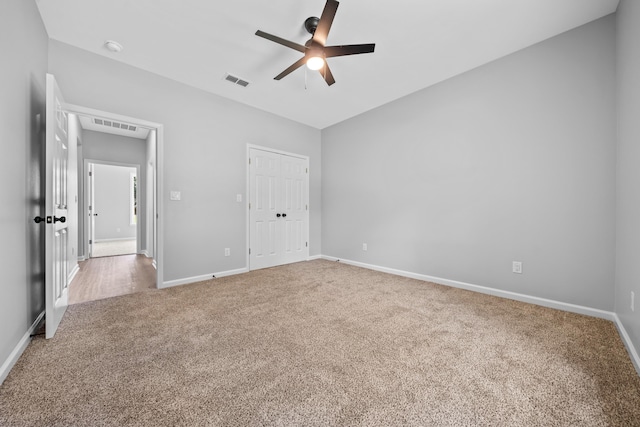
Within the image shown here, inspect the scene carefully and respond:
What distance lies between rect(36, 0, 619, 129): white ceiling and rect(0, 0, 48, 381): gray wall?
0.55 metres

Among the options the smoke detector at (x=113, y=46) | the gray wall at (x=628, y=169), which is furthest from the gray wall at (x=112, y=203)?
the gray wall at (x=628, y=169)

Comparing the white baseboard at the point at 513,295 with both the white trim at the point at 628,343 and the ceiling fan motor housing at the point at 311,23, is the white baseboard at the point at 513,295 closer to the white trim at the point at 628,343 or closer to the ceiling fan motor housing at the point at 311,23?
the white trim at the point at 628,343

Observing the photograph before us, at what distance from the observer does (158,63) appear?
2930 millimetres

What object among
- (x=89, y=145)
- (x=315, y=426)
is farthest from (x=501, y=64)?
(x=89, y=145)

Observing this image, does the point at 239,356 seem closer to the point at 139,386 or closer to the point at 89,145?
the point at 139,386

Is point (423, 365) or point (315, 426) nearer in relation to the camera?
point (315, 426)

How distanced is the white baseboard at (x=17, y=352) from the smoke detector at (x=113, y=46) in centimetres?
264

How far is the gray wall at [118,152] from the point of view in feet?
16.7

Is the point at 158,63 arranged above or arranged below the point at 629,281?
above

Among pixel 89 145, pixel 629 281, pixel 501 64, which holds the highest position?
pixel 501 64

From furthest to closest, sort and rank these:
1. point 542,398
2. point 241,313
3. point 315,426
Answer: point 241,313
point 542,398
point 315,426

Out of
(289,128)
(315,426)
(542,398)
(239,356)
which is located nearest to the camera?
(315,426)

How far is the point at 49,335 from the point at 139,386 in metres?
1.16

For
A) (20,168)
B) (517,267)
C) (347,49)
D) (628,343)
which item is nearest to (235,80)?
(347,49)
